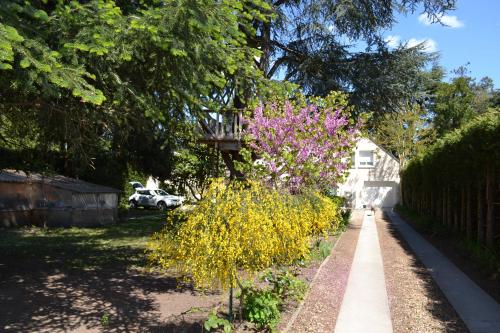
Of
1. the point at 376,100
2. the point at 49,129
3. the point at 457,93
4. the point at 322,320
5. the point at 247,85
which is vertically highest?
the point at 457,93

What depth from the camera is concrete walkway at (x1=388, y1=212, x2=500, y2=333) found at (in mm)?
6336

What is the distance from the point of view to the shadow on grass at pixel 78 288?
20.8 feet

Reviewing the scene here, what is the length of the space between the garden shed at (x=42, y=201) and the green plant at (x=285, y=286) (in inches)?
604

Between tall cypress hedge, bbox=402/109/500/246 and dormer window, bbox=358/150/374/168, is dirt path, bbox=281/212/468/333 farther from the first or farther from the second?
dormer window, bbox=358/150/374/168

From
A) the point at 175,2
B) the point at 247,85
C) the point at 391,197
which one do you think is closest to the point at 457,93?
the point at 391,197

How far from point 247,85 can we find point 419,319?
5.05m

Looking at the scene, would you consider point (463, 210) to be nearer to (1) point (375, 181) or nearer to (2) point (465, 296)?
(2) point (465, 296)

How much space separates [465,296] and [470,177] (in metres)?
5.63

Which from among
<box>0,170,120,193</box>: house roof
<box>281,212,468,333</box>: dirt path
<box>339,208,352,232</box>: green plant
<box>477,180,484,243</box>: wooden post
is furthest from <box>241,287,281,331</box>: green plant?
<box>0,170,120,193</box>: house roof

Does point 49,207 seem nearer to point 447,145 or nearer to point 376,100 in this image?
A: point 376,100

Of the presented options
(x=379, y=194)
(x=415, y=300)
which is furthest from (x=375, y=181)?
(x=415, y=300)

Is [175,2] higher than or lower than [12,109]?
higher

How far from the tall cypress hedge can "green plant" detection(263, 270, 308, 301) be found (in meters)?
5.12

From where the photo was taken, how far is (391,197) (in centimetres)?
4128
